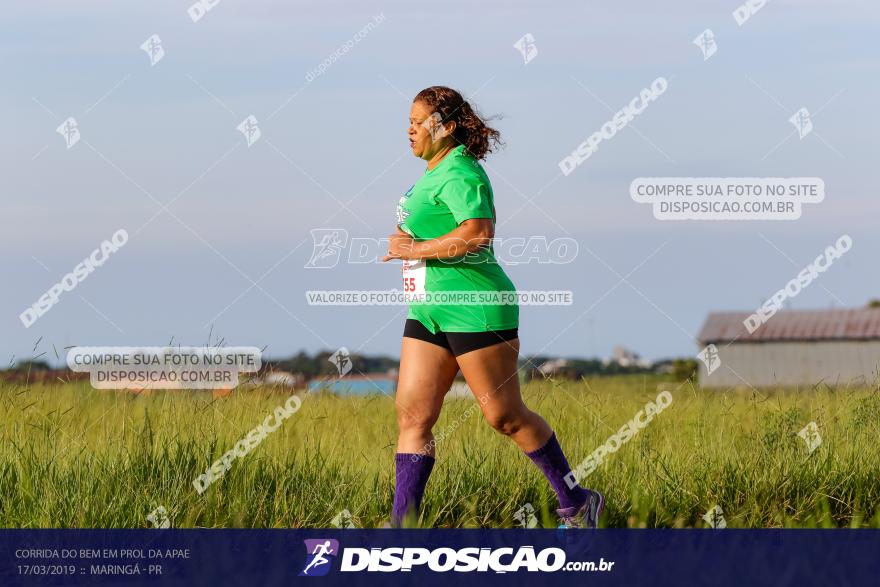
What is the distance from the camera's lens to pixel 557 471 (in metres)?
5.88

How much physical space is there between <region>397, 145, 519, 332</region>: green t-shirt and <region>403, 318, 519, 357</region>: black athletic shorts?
0.03 meters

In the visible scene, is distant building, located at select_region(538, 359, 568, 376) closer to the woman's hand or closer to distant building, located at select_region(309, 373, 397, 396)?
distant building, located at select_region(309, 373, 397, 396)

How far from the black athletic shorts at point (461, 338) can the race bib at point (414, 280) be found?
0.47 ft

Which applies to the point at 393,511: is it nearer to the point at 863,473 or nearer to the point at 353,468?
the point at 353,468

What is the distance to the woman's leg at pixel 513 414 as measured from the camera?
18.2 ft

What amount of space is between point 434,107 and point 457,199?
1.80ft

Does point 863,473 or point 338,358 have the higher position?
point 338,358

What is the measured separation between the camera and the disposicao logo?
5340mm

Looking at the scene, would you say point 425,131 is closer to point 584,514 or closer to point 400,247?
point 400,247

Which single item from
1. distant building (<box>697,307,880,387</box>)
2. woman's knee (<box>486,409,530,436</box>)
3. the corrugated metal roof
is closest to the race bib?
woman's knee (<box>486,409,530,436</box>)

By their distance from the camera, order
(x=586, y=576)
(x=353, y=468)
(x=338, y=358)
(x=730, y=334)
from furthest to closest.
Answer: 1. (x=730, y=334)
2. (x=338, y=358)
3. (x=353, y=468)
4. (x=586, y=576)

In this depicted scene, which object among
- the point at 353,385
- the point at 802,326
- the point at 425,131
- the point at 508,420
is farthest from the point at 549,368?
the point at 802,326

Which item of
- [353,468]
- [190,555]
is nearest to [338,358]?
[353,468]

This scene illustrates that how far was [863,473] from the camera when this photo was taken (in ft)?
21.8
